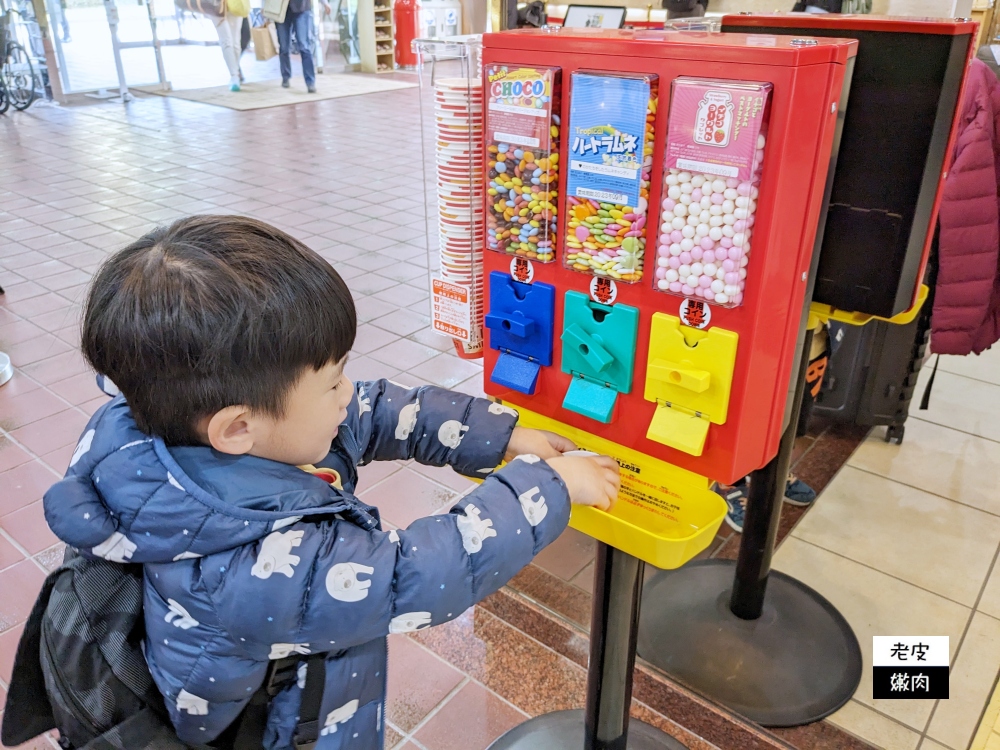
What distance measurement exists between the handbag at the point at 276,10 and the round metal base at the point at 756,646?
9.39 meters

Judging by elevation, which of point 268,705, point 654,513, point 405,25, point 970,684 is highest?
point 405,25

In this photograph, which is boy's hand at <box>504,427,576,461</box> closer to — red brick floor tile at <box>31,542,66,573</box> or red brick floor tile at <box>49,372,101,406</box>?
red brick floor tile at <box>31,542,66,573</box>

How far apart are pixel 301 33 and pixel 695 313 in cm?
1008

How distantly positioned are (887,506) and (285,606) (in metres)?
2.16

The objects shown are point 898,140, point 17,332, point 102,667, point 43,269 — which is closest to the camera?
point 102,667

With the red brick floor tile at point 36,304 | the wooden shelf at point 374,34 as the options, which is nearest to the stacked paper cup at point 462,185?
the red brick floor tile at point 36,304

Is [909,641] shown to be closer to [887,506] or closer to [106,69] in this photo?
[887,506]

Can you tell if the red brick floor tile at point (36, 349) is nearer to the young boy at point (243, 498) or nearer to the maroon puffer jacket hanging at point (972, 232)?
the young boy at point (243, 498)

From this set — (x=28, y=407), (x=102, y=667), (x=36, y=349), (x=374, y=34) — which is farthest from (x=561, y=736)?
(x=374, y=34)

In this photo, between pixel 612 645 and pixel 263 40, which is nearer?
pixel 612 645

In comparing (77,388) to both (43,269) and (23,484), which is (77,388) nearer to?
(23,484)

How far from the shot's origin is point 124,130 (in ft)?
25.2

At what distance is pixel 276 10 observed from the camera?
9633 mm

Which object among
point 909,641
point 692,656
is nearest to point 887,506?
point 909,641
